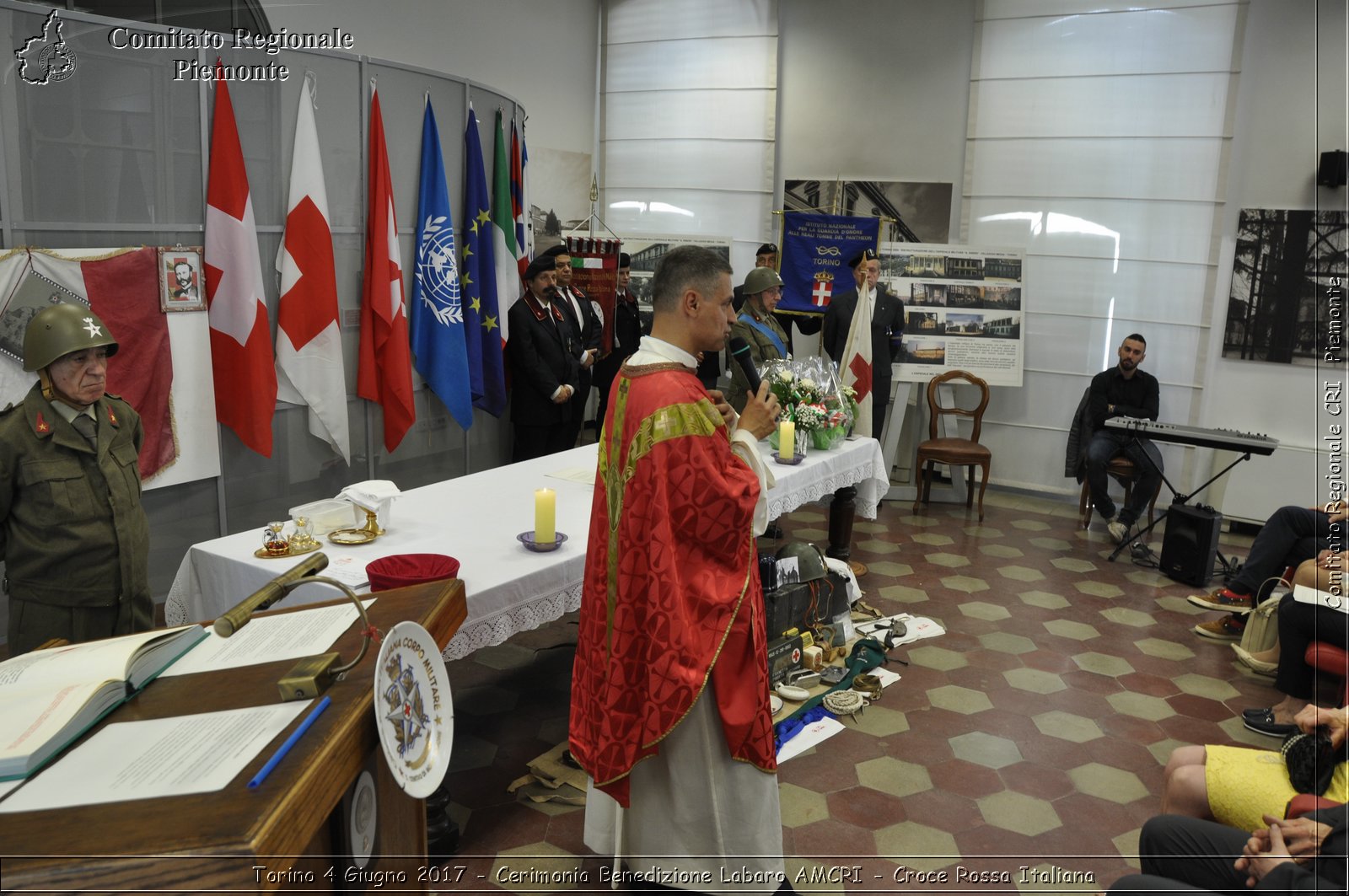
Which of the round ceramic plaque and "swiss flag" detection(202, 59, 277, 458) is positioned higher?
"swiss flag" detection(202, 59, 277, 458)

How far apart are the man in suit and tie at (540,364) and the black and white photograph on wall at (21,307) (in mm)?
2973

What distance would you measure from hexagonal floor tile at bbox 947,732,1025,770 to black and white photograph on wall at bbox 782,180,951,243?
5478mm

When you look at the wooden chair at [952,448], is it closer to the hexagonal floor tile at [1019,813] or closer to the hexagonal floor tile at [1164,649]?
the hexagonal floor tile at [1164,649]

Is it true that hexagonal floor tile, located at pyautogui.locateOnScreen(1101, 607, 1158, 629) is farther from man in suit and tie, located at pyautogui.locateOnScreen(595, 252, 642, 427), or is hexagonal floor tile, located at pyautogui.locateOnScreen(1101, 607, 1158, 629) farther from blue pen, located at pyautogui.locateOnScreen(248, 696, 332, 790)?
blue pen, located at pyautogui.locateOnScreen(248, 696, 332, 790)

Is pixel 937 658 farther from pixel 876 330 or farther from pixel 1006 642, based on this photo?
pixel 876 330

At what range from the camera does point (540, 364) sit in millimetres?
6559

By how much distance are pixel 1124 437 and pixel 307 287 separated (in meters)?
5.72

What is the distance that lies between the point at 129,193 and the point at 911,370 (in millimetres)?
5785

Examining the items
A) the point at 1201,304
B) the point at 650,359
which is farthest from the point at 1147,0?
the point at 650,359

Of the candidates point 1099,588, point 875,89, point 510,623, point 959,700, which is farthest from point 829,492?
point 875,89

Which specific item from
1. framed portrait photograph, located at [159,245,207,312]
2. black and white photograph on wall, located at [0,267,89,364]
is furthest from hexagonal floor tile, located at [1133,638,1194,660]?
black and white photograph on wall, located at [0,267,89,364]

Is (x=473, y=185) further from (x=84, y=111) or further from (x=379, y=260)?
(x=84, y=111)

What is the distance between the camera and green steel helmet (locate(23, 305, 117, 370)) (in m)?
2.68

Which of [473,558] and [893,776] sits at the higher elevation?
[473,558]
